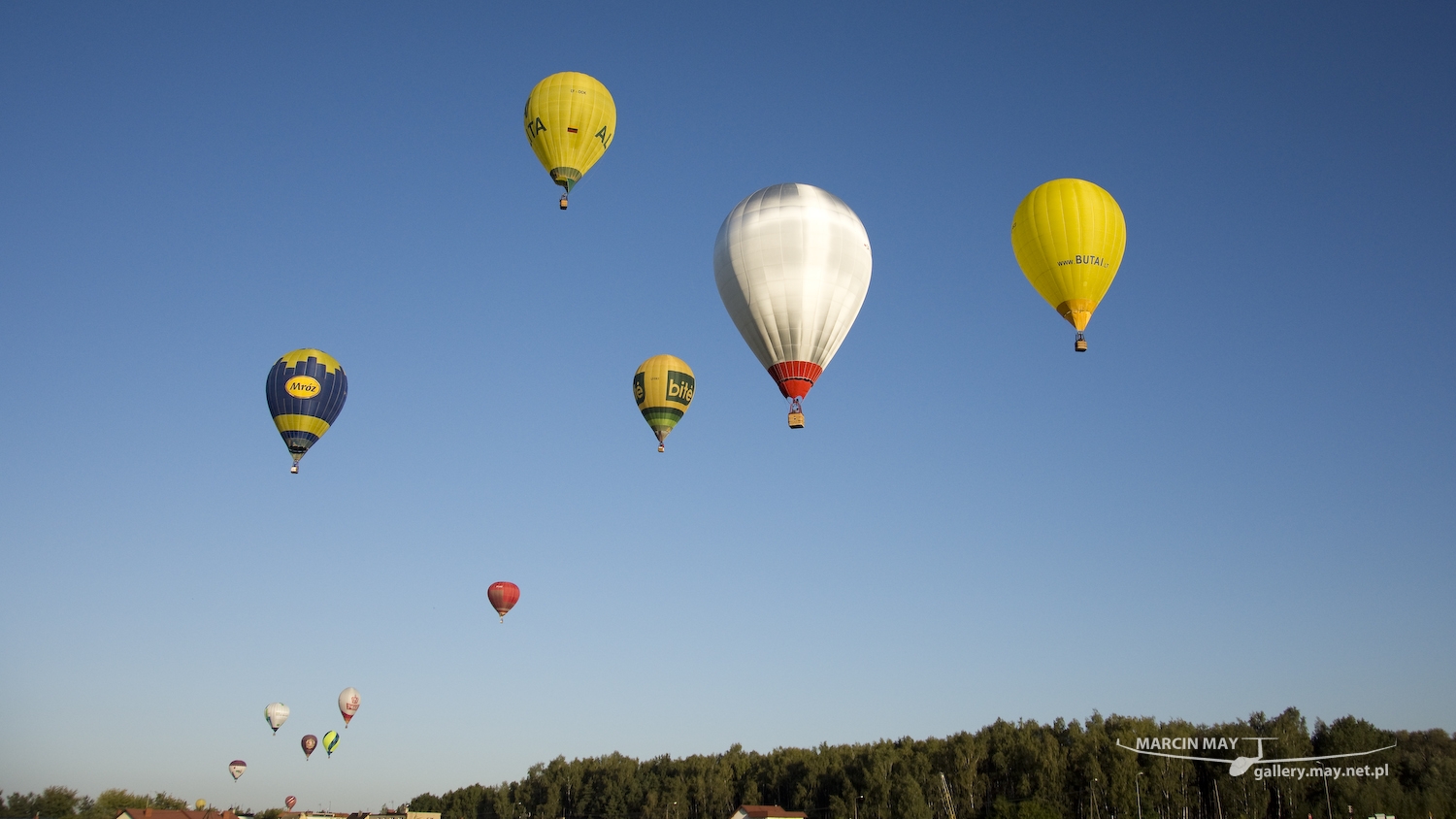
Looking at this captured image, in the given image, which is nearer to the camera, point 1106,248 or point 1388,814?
point 1106,248

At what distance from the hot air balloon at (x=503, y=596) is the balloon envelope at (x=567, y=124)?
1044 inches

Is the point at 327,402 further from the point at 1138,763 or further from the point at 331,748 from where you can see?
the point at 1138,763

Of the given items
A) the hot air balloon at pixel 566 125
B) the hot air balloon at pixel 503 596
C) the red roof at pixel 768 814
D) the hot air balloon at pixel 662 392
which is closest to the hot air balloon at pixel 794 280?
the hot air balloon at pixel 566 125

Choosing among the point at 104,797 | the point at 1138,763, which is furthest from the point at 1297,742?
the point at 104,797

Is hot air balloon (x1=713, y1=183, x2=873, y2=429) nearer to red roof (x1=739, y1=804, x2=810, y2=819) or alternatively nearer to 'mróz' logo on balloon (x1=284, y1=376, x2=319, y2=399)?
'mróz' logo on balloon (x1=284, y1=376, x2=319, y2=399)

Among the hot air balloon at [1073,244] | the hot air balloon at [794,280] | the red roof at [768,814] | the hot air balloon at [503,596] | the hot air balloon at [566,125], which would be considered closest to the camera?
the hot air balloon at [1073,244]

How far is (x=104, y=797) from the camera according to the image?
88812mm

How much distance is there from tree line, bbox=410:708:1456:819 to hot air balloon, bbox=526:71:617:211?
38.6 metres

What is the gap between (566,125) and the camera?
110 ft

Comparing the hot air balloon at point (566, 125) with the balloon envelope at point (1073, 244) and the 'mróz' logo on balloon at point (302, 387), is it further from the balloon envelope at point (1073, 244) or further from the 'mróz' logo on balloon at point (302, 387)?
the balloon envelope at point (1073, 244)

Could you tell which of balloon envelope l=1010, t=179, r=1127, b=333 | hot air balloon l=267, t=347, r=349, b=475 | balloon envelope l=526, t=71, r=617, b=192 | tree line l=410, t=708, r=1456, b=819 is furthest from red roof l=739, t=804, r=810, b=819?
balloon envelope l=1010, t=179, r=1127, b=333

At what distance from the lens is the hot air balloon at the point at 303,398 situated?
37375 mm

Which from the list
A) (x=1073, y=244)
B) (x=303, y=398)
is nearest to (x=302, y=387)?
(x=303, y=398)

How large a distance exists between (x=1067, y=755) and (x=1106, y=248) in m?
45.9
